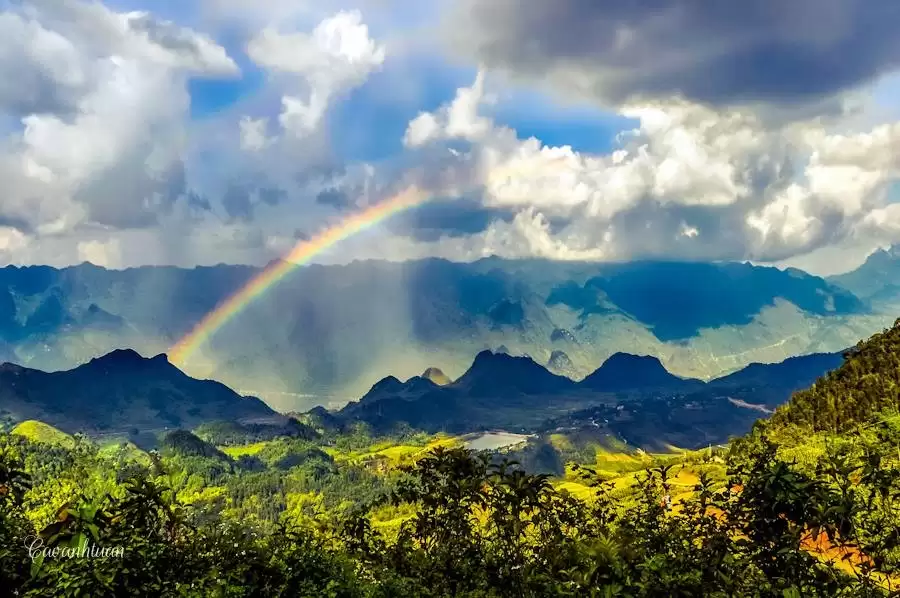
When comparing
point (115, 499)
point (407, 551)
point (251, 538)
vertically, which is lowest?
point (407, 551)

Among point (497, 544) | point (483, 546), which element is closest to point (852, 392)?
point (483, 546)

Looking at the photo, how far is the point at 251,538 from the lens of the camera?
47.1 feet

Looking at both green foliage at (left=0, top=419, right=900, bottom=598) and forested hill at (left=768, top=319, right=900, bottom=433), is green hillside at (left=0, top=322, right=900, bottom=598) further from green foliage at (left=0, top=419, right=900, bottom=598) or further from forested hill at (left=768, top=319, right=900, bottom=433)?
forested hill at (left=768, top=319, right=900, bottom=433)

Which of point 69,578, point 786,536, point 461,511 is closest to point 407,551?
point 461,511

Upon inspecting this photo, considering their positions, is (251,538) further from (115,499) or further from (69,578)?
(69,578)

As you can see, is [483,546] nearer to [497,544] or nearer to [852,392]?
[497,544]

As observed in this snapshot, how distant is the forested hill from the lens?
286 feet

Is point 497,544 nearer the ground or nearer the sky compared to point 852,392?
nearer the sky

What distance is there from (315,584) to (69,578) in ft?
14.6

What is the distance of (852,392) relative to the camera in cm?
9362

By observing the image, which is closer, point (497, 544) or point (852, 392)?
point (497, 544)

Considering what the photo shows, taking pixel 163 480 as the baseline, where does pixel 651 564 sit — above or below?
below

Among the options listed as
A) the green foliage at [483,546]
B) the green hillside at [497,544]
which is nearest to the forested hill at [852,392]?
the green hillside at [497,544]

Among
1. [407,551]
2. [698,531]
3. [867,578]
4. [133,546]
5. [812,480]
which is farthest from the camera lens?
[407,551]
